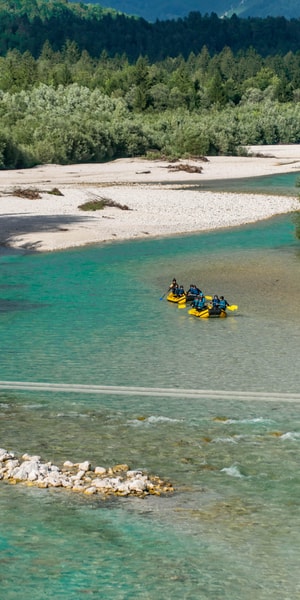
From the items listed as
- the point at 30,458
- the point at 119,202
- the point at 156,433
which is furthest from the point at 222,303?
the point at 119,202

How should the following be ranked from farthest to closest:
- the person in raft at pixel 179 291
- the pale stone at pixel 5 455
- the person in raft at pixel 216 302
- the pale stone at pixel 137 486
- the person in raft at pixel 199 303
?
the person in raft at pixel 179 291, the person in raft at pixel 199 303, the person in raft at pixel 216 302, the pale stone at pixel 5 455, the pale stone at pixel 137 486

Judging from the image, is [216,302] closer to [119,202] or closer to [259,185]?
[119,202]

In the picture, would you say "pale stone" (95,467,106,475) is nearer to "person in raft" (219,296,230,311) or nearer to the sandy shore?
A: "person in raft" (219,296,230,311)

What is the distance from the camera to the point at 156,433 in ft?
80.8

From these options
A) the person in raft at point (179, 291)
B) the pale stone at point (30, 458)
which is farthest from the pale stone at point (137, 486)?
the person in raft at point (179, 291)

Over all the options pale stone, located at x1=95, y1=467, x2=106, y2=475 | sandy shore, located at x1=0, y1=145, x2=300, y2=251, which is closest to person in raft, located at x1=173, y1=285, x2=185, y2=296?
sandy shore, located at x1=0, y1=145, x2=300, y2=251

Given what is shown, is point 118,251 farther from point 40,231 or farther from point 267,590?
point 267,590

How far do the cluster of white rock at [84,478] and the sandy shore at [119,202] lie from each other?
33006 millimetres

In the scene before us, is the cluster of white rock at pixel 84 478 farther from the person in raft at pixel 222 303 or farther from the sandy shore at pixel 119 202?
the sandy shore at pixel 119 202

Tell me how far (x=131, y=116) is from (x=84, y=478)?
118m

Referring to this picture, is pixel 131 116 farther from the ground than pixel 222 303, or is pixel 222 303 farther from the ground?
pixel 131 116

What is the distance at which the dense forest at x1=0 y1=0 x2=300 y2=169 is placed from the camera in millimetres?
106812

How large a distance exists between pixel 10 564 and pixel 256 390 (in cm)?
1208

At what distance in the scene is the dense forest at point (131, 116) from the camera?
106812mm
